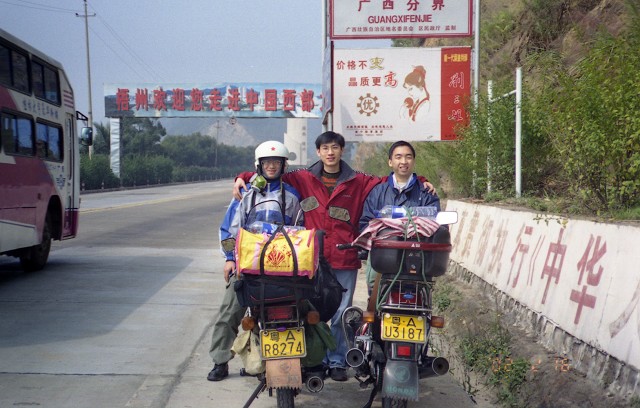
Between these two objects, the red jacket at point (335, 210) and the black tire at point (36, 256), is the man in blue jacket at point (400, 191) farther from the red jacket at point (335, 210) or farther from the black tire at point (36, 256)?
the black tire at point (36, 256)

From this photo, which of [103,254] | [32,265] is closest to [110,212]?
[103,254]

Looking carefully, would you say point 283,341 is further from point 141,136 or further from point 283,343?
point 141,136

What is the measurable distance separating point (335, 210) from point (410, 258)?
1198 millimetres

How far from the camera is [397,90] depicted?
48.0 ft

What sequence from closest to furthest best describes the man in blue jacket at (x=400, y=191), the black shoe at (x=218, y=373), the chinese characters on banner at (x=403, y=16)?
the man in blue jacket at (x=400, y=191) < the black shoe at (x=218, y=373) < the chinese characters on banner at (x=403, y=16)

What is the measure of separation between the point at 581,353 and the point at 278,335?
2.07 m

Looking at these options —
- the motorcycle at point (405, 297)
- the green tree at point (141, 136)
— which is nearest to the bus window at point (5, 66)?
the motorcycle at point (405, 297)

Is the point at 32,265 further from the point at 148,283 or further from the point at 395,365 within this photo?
the point at 395,365

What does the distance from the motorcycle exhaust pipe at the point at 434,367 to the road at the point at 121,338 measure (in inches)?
28.0

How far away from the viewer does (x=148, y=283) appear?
11422 mm

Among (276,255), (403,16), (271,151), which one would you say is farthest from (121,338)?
(403,16)

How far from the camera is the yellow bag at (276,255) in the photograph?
4.88 meters

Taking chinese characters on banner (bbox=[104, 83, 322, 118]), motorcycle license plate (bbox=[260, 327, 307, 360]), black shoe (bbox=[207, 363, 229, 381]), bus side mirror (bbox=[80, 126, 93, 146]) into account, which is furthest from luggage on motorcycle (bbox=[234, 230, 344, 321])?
chinese characters on banner (bbox=[104, 83, 322, 118])

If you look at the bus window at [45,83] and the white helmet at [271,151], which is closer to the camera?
the white helmet at [271,151]
